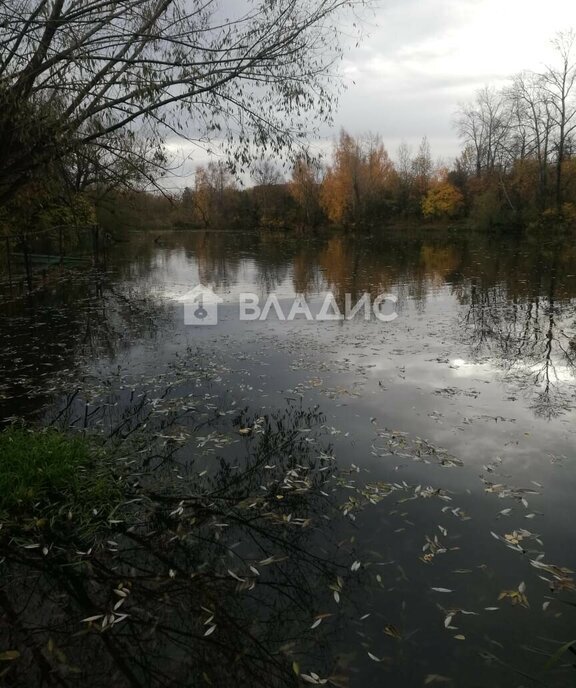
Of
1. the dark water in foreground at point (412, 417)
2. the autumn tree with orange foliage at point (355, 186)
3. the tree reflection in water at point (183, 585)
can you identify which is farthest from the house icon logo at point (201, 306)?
the autumn tree with orange foliage at point (355, 186)

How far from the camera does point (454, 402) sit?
671cm

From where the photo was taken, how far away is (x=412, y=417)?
6258 millimetres

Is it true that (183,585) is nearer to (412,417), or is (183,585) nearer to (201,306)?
(412,417)

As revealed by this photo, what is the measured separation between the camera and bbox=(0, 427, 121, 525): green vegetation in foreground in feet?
14.0

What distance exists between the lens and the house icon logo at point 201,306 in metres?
12.2

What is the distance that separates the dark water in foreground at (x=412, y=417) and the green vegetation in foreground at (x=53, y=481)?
3.33 feet

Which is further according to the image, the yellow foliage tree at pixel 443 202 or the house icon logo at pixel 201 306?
the yellow foliage tree at pixel 443 202

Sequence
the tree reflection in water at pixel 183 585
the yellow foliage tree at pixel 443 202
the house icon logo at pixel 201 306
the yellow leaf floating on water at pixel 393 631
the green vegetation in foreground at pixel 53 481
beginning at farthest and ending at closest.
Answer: the yellow foliage tree at pixel 443 202
the house icon logo at pixel 201 306
the green vegetation in foreground at pixel 53 481
the yellow leaf floating on water at pixel 393 631
the tree reflection in water at pixel 183 585

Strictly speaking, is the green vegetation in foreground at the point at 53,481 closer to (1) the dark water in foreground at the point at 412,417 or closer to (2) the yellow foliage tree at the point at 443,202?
(1) the dark water in foreground at the point at 412,417

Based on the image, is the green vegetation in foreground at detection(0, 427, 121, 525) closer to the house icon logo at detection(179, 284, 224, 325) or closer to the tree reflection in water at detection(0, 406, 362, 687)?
the tree reflection in water at detection(0, 406, 362, 687)

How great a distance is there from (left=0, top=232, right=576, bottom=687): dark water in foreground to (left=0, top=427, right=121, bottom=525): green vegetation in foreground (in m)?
1.02

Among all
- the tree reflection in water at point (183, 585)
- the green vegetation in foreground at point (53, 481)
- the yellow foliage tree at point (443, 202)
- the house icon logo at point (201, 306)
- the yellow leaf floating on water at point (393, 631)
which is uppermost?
the yellow foliage tree at point (443, 202)

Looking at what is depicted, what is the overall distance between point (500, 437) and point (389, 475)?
169 centimetres

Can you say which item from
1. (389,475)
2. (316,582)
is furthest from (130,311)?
(316,582)
